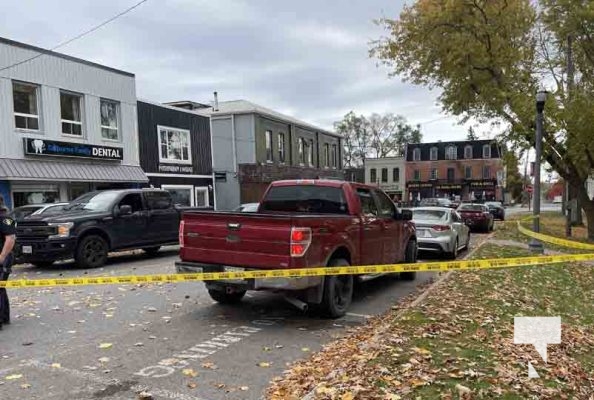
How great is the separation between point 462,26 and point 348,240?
49.7 ft

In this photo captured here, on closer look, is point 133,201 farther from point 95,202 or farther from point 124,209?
point 95,202

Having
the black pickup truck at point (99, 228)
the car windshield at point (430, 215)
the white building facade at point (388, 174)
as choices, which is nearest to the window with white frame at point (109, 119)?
the black pickup truck at point (99, 228)

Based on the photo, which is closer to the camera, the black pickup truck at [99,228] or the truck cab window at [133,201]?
the black pickup truck at [99,228]

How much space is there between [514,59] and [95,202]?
15.5m

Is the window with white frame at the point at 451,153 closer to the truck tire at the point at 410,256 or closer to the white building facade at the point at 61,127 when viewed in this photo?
the white building facade at the point at 61,127

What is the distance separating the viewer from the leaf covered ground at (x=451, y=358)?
4.25 m

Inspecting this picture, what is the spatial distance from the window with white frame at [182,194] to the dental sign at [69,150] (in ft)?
15.8

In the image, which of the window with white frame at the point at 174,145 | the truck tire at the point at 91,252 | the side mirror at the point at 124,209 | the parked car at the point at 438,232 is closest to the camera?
the truck tire at the point at 91,252

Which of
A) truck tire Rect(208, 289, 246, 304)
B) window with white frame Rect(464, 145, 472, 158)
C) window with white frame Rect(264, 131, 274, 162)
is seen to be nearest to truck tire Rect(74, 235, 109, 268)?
truck tire Rect(208, 289, 246, 304)

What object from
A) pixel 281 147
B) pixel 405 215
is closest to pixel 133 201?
pixel 405 215

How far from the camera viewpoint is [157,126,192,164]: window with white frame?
26244 millimetres

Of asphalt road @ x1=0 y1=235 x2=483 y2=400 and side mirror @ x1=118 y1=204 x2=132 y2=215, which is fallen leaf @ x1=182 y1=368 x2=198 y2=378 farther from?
side mirror @ x1=118 y1=204 x2=132 y2=215

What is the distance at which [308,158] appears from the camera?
4172 centimetres

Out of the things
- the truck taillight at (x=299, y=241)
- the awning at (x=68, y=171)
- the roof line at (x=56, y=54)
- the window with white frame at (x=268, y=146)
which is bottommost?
the truck taillight at (x=299, y=241)
